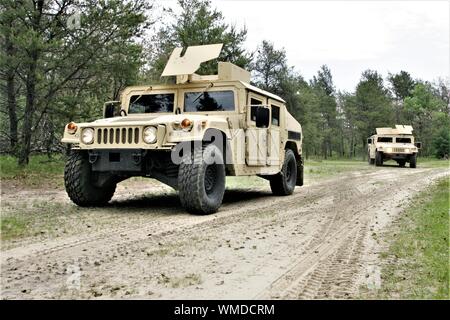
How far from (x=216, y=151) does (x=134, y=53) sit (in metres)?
8.89

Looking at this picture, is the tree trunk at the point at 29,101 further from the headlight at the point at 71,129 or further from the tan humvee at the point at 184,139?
the headlight at the point at 71,129

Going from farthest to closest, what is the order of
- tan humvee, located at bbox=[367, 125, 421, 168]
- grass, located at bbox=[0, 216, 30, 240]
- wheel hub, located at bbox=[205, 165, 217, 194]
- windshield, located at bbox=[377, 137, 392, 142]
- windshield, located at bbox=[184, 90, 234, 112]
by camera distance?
windshield, located at bbox=[377, 137, 392, 142] → tan humvee, located at bbox=[367, 125, 421, 168] → windshield, located at bbox=[184, 90, 234, 112] → wheel hub, located at bbox=[205, 165, 217, 194] → grass, located at bbox=[0, 216, 30, 240]

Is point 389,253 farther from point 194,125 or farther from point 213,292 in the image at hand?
point 194,125

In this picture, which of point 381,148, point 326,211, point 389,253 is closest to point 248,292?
point 389,253

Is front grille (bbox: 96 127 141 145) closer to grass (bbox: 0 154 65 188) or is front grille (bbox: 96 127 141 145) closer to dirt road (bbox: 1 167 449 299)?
dirt road (bbox: 1 167 449 299)

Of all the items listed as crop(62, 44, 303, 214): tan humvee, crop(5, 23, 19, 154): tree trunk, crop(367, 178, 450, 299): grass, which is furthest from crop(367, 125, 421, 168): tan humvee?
crop(367, 178, 450, 299): grass

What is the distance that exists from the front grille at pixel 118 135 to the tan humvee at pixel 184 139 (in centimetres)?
1

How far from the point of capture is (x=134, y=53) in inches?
579

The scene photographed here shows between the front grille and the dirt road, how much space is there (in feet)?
3.32

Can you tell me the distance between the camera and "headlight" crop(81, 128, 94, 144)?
6.80 m

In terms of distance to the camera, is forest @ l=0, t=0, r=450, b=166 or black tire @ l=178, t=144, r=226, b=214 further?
forest @ l=0, t=0, r=450, b=166

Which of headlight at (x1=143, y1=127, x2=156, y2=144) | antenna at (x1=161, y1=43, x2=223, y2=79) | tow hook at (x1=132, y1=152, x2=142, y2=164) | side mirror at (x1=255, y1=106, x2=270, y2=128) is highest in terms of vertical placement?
antenna at (x1=161, y1=43, x2=223, y2=79)

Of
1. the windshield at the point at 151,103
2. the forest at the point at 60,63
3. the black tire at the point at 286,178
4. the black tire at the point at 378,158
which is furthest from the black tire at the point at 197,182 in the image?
the black tire at the point at 378,158

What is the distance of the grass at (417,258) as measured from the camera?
3.16 metres
